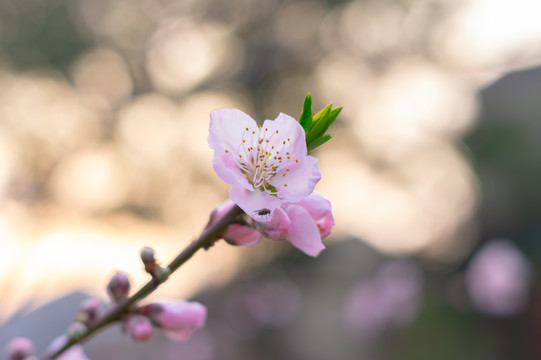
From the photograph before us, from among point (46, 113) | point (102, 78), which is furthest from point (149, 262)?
point (102, 78)

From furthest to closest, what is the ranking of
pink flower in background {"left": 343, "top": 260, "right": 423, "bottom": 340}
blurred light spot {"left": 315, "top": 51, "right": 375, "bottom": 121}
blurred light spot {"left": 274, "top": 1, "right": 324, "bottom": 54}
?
1. blurred light spot {"left": 315, "top": 51, "right": 375, "bottom": 121}
2. blurred light spot {"left": 274, "top": 1, "right": 324, "bottom": 54}
3. pink flower in background {"left": 343, "top": 260, "right": 423, "bottom": 340}

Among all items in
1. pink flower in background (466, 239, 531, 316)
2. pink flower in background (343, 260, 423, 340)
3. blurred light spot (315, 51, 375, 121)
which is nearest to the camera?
pink flower in background (466, 239, 531, 316)

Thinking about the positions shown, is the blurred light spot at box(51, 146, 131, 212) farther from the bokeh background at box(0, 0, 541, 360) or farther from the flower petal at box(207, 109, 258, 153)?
the flower petal at box(207, 109, 258, 153)

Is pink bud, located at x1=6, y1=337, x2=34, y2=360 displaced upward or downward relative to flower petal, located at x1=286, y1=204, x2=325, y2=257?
upward

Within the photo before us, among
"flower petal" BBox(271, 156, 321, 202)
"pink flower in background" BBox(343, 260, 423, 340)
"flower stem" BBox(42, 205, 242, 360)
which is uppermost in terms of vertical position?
"flower stem" BBox(42, 205, 242, 360)

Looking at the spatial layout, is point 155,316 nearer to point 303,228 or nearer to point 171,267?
point 171,267

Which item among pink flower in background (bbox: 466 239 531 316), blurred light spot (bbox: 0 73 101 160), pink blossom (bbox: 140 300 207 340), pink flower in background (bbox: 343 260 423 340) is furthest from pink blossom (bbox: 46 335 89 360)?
blurred light spot (bbox: 0 73 101 160)

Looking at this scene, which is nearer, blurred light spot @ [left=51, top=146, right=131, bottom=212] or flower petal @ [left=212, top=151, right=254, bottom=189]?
→ flower petal @ [left=212, top=151, right=254, bottom=189]
